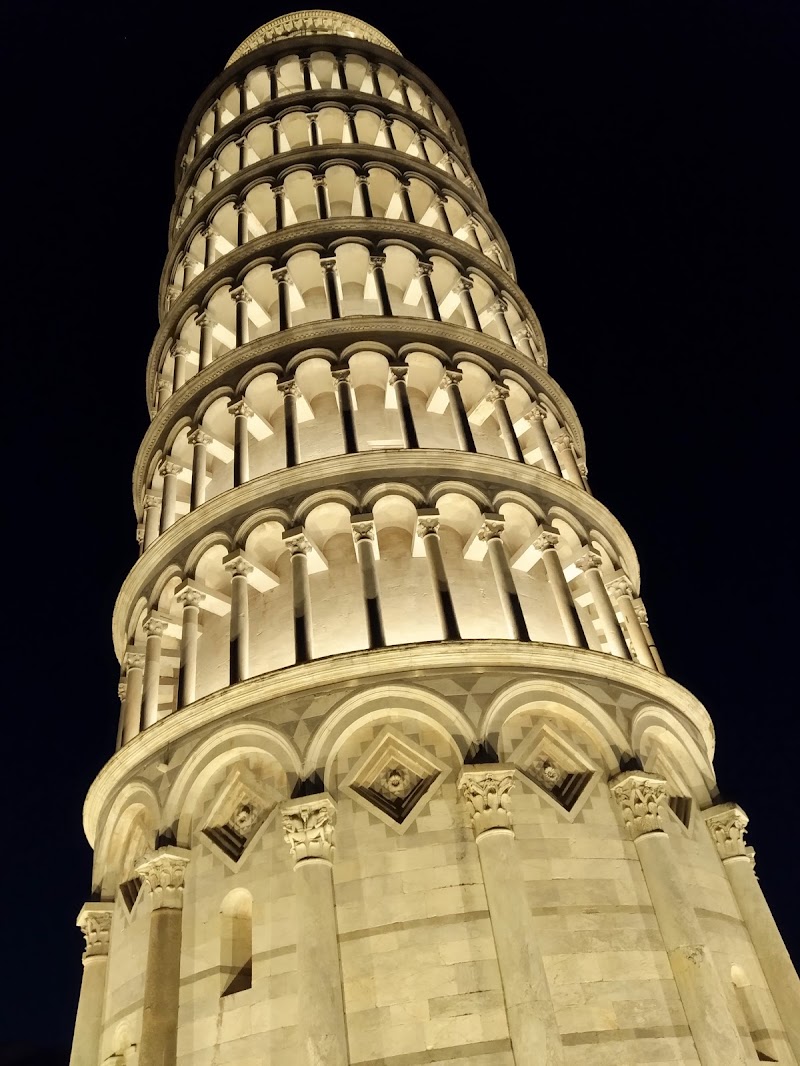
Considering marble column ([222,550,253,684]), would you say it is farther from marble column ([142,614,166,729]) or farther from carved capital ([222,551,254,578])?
marble column ([142,614,166,729])

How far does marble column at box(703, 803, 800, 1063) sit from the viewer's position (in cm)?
1372

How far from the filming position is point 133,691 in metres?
18.2

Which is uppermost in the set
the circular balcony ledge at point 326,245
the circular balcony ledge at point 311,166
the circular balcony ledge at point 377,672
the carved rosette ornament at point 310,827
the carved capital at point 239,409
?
the circular balcony ledge at point 311,166

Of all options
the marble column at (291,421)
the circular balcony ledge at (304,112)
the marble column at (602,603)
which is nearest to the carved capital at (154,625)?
Result: the marble column at (291,421)

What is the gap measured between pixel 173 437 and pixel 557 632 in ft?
31.5

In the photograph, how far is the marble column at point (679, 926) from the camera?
39.7ft

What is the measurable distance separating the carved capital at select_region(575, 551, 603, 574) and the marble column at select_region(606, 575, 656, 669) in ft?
3.73

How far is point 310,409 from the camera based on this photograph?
20.8 m

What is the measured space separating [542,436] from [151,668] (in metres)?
9.61

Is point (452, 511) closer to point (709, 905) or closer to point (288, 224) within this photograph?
point (709, 905)

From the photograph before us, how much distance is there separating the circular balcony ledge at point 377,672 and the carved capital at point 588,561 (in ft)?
9.55

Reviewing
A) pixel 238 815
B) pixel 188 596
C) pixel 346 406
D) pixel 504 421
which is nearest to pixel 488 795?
pixel 238 815

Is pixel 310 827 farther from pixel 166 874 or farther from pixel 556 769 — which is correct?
pixel 556 769

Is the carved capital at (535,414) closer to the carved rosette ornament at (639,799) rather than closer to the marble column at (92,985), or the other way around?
the carved rosette ornament at (639,799)
